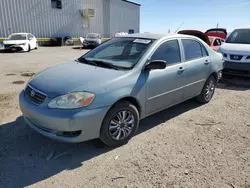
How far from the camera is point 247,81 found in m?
7.43

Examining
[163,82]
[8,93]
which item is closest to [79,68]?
[163,82]

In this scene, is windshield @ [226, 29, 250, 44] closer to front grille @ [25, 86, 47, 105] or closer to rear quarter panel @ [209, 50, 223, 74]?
rear quarter panel @ [209, 50, 223, 74]

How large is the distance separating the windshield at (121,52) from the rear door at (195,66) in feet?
3.23

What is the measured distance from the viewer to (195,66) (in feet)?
14.1

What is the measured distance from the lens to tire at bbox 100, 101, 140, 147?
2.90m

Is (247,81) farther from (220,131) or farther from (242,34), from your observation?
(220,131)

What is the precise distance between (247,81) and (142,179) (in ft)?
21.5

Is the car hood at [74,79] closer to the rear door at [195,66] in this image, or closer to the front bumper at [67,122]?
the front bumper at [67,122]

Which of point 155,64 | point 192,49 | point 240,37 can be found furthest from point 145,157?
point 240,37

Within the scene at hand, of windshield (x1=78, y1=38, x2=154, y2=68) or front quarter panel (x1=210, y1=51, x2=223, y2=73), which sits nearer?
windshield (x1=78, y1=38, x2=154, y2=68)

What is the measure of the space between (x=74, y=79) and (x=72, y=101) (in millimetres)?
427

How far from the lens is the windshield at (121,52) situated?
11.3ft

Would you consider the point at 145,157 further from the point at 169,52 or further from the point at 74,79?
the point at 169,52

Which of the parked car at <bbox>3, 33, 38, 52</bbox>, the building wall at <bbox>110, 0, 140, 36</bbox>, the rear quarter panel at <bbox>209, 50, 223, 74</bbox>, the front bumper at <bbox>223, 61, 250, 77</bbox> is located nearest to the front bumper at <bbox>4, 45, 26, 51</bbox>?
the parked car at <bbox>3, 33, 38, 52</bbox>
